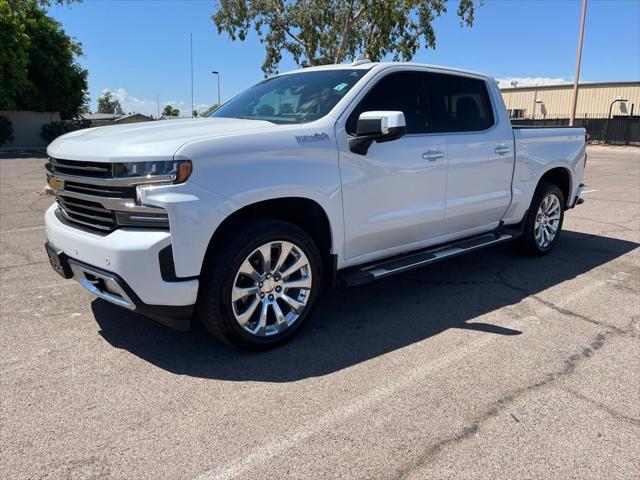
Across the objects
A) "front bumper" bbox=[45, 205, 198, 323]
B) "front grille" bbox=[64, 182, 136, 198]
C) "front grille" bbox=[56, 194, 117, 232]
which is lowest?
"front bumper" bbox=[45, 205, 198, 323]

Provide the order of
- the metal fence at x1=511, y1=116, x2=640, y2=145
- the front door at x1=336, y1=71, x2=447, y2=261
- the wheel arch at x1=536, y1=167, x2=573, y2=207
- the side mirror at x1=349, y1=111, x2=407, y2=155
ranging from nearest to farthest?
1. the side mirror at x1=349, y1=111, x2=407, y2=155
2. the front door at x1=336, y1=71, x2=447, y2=261
3. the wheel arch at x1=536, y1=167, x2=573, y2=207
4. the metal fence at x1=511, y1=116, x2=640, y2=145

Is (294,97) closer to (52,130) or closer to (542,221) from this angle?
(542,221)

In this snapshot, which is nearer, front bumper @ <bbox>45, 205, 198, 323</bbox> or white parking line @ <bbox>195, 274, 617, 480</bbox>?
white parking line @ <bbox>195, 274, 617, 480</bbox>

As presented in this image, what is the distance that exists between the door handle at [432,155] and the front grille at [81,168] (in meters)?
2.48

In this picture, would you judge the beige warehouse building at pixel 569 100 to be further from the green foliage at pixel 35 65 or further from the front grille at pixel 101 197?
the front grille at pixel 101 197

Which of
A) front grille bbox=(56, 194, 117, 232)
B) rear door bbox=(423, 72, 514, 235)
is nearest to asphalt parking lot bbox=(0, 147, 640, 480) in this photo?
rear door bbox=(423, 72, 514, 235)

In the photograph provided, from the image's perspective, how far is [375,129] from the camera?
367 centimetres

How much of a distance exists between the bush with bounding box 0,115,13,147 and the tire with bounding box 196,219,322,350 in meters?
33.0

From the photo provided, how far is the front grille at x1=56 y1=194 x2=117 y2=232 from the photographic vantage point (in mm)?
3271

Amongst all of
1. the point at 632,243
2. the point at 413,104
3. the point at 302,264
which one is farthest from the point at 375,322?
the point at 632,243

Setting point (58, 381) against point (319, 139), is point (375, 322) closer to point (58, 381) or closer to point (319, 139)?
point (319, 139)

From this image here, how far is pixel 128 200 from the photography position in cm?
309

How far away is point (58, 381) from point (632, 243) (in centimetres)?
701

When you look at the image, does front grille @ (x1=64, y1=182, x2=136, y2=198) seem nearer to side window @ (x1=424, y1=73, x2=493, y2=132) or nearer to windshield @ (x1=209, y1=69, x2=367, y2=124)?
windshield @ (x1=209, y1=69, x2=367, y2=124)
